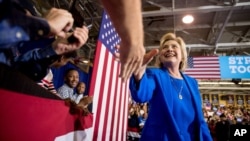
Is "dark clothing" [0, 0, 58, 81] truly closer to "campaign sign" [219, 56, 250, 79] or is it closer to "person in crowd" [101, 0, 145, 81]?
"person in crowd" [101, 0, 145, 81]

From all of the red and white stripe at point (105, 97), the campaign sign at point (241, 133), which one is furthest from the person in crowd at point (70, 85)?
the campaign sign at point (241, 133)

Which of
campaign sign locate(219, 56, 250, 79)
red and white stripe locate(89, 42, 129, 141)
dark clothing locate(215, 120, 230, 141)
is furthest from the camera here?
dark clothing locate(215, 120, 230, 141)

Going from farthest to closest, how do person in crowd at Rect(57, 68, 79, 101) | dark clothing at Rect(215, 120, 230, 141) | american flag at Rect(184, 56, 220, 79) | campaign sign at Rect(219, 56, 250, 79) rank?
1. american flag at Rect(184, 56, 220, 79)
2. dark clothing at Rect(215, 120, 230, 141)
3. campaign sign at Rect(219, 56, 250, 79)
4. person in crowd at Rect(57, 68, 79, 101)

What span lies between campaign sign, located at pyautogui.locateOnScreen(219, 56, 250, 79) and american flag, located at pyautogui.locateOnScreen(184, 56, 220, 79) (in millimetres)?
202

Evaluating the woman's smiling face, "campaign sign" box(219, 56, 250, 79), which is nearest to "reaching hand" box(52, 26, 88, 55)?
the woman's smiling face

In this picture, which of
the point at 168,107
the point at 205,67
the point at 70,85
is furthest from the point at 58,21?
the point at 205,67

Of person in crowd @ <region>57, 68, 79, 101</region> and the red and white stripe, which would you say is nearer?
the red and white stripe

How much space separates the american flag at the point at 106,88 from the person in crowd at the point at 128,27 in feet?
2.74

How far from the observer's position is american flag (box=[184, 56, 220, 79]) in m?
5.29

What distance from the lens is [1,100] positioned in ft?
1.46

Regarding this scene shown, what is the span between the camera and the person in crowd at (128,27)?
43 centimetres

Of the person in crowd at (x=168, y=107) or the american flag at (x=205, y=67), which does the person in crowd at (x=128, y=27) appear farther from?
the american flag at (x=205, y=67)

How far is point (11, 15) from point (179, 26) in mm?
6419

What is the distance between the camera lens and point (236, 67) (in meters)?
4.88
